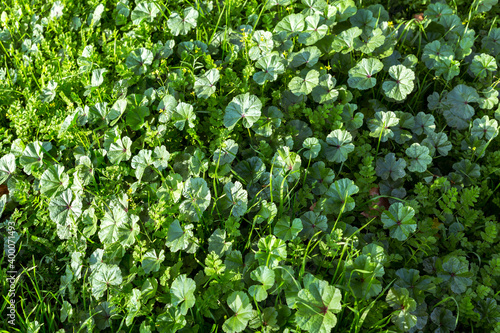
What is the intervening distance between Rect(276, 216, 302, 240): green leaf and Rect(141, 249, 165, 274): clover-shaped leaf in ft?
1.69

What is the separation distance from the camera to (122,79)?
2.46m

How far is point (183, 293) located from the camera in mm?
1706


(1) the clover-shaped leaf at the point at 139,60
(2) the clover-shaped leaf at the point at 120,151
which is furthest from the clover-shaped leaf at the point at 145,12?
(2) the clover-shaped leaf at the point at 120,151

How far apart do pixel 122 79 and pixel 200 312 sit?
1.43 m

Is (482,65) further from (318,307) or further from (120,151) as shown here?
(120,151)

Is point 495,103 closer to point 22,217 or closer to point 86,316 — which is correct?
point 86,316

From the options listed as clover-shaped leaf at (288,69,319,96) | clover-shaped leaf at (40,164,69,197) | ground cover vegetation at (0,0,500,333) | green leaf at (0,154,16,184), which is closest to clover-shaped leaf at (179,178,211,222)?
ground cover vegetation at (0,0,500,333)

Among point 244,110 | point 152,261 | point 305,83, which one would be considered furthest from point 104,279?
point 305,83

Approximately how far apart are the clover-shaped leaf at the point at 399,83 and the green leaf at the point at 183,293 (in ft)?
4.90

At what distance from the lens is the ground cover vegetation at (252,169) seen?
180 centimetres

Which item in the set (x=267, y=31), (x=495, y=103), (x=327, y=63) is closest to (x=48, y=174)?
(x=267, y=31)

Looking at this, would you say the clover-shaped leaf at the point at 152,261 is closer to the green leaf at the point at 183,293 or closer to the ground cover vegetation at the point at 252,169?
the ground cover vegetation at the point at 252,169

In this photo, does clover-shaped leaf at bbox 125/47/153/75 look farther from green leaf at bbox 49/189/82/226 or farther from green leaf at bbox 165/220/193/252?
green leaf at bbox 165/220/193/252

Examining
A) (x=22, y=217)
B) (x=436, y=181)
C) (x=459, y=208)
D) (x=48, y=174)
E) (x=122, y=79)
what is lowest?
(x=459, y=208)
